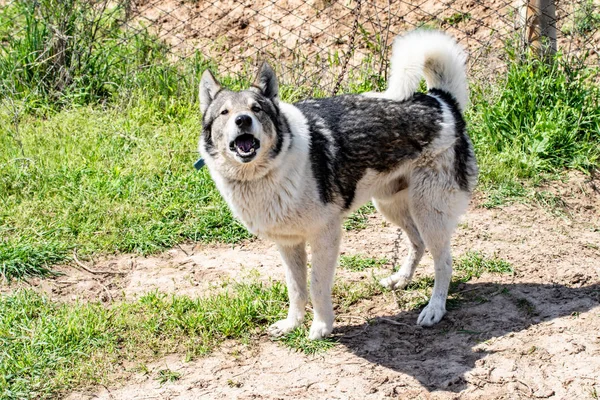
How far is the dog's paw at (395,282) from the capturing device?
5.15m

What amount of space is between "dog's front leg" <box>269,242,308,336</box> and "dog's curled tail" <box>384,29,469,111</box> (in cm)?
114

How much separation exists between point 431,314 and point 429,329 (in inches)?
3.9

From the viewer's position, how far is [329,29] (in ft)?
25.5

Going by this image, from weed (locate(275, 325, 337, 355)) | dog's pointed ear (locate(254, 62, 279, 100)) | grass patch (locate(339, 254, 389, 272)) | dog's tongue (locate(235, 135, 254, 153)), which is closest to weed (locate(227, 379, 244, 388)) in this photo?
weed (locate(275, 325, 337, 355))

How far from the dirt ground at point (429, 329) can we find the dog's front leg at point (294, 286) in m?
0.16

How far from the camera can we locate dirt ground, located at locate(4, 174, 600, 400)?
13.5 ft

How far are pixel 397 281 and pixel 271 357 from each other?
1.13 metres

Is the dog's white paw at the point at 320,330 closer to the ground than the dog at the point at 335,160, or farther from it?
closer to the ground

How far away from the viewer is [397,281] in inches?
203

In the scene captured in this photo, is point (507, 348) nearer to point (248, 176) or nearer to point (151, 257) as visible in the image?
point (248, 176)

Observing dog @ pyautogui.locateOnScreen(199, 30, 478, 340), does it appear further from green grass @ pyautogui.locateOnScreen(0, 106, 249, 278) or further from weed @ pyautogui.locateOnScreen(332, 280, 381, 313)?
green grass @ pyautogui.locateOnScreen(0, 106, 249, 278)

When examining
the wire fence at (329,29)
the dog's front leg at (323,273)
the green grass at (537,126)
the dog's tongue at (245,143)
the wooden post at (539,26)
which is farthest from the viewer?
the wire fence at (329,29)

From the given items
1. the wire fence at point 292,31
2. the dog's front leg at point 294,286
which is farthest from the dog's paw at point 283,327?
the wire fence at point 292,31

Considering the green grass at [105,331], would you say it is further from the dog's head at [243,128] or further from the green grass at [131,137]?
the dog's head at [243,128]
